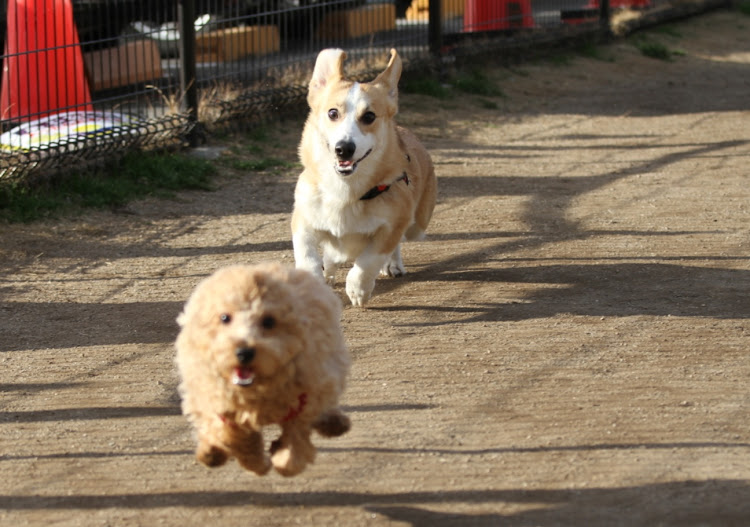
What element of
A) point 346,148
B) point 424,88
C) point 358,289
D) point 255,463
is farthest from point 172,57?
point 255,463

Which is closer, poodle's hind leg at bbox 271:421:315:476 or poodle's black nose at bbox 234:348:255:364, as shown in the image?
poodle's black nose at bbox 234:348:255:364

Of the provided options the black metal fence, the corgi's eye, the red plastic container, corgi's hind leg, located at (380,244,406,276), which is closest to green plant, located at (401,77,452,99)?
the black metal fence

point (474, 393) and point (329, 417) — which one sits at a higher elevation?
point (329, 417)

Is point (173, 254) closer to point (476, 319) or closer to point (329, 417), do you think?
point (476, 319)

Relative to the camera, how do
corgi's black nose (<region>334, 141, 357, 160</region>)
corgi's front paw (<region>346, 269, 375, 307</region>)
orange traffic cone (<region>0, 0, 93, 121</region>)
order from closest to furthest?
1. corgi's black nose (<region>334, 141, 357, 160</region>)
2. corgi's front paw (<region>346, 269, 375, 307</region>)
3. orange traffic cone (<region>0, 0, 93, 121</region>)

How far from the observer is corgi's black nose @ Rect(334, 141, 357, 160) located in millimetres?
5102

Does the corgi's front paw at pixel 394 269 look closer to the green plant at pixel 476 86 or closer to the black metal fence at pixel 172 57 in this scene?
the black metal fence at pixel 172 57

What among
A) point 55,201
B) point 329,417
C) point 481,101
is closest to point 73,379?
point 329,417

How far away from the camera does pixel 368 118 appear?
5258 millimetres

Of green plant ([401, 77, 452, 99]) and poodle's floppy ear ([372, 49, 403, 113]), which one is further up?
poodle's floppy ear ([372, 49, 403, 113])

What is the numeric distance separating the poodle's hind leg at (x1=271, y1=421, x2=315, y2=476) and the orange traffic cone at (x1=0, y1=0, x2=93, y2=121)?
5.81 m

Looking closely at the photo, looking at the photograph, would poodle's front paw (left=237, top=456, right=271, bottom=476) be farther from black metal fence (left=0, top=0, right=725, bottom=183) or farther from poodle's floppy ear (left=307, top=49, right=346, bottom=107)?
black metal fence (left=0, top=0, right=725, bottom=183)

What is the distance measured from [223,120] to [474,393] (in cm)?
564

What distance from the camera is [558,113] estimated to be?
439 inches
